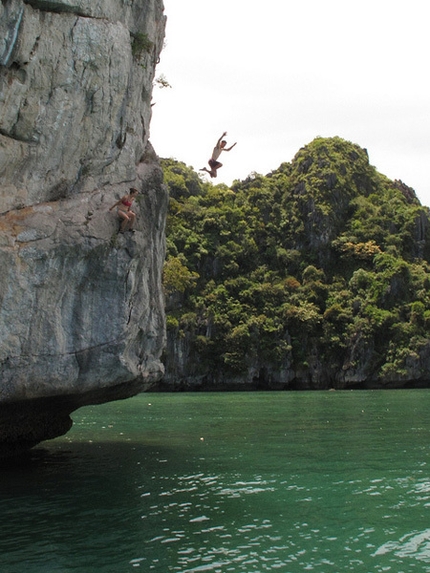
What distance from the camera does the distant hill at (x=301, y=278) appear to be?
227 ft

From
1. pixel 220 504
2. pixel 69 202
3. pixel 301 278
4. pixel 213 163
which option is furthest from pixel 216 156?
pixel 301 278

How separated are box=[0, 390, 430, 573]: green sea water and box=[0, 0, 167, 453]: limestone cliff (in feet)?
7.27

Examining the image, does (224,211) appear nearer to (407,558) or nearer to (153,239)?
(153,239)

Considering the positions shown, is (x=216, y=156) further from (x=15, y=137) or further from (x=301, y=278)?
(x=301, y=278)

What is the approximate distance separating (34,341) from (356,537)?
681cm

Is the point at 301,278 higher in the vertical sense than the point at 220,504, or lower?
higher

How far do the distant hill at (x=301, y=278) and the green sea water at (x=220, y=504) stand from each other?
31.5 metres

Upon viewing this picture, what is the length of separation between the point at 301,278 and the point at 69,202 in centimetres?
7254

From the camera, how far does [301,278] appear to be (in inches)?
3332

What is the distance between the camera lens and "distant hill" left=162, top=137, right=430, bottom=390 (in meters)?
69.1

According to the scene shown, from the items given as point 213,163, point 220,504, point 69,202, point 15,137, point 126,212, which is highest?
point 213,163

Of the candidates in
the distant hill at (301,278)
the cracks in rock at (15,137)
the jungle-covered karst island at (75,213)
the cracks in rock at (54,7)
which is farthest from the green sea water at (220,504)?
the distant hill at (301,278)

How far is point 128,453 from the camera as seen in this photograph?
17656 millimetres

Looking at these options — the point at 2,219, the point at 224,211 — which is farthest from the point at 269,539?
the point at 224,211
